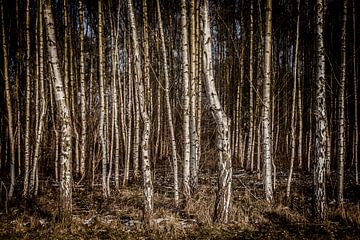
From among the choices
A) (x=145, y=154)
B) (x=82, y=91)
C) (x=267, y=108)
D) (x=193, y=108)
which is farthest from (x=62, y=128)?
(x=267, y=108)

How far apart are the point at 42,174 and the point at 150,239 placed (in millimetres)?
8509

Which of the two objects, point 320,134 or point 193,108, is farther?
point 193,108

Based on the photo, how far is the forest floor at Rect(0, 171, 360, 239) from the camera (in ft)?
15.3

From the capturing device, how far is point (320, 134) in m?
5.30

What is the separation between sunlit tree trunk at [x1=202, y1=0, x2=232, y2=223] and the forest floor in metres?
0.32

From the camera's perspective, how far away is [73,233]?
473 centimetres

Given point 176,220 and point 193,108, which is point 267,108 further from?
point 176,220

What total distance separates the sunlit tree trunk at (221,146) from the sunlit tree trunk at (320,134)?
5.93 ft

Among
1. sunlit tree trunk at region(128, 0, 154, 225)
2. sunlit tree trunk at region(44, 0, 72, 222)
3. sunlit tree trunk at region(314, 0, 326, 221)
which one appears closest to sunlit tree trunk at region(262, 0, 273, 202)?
sunlit tree trunk at region(314, 0, 326, 221)

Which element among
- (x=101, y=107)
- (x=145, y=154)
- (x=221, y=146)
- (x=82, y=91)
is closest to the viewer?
(x=145, y=154)

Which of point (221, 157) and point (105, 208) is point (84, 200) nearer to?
point (105, 208)

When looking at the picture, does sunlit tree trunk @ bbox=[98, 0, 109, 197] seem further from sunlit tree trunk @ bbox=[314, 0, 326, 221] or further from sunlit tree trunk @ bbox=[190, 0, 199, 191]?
sunlit tree trunk @ bbox=[314, 0, 326, 221]

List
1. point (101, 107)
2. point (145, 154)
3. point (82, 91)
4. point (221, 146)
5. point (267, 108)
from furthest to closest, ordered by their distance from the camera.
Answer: point (82, 91), point (101, 107), point (267, 108), point (221, 146), point (145, 154)

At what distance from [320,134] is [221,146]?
2052 mm
